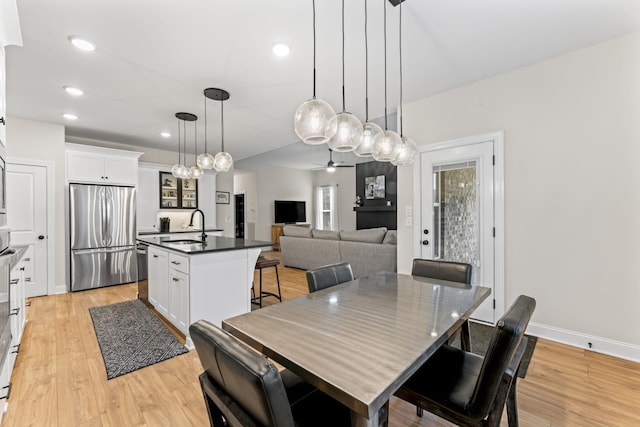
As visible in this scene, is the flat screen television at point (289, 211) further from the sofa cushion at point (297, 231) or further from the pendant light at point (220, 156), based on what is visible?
the pendant light at point (220, 156)

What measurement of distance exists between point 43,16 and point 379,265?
181 inches

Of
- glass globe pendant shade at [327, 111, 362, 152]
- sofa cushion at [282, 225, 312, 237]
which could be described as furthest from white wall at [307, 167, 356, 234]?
glass globe pendant shade at [327, 111, 362, 152]

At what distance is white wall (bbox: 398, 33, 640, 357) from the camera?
2420 mm

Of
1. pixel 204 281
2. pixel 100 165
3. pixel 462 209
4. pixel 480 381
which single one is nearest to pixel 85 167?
pixel 100 165

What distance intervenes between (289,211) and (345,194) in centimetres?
206

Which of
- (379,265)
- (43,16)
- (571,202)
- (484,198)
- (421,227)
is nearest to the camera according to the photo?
(43,16)

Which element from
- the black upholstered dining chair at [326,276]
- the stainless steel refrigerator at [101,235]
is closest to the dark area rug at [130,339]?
the stainless steel refrigerator at [101,235]

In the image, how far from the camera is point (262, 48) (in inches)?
99.0

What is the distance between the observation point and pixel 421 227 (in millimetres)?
3645

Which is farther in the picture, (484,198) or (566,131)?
(484,198)

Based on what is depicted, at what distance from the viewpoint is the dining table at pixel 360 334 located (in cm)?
87

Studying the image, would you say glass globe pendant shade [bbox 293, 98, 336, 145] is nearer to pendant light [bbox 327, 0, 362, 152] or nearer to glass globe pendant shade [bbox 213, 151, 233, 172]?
pendant light [bbox 327, 0, 362, 152]

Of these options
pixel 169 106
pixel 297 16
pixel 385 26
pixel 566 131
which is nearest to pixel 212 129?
pixel 169 106

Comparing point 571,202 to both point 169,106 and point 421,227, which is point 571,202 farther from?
point 169,106
